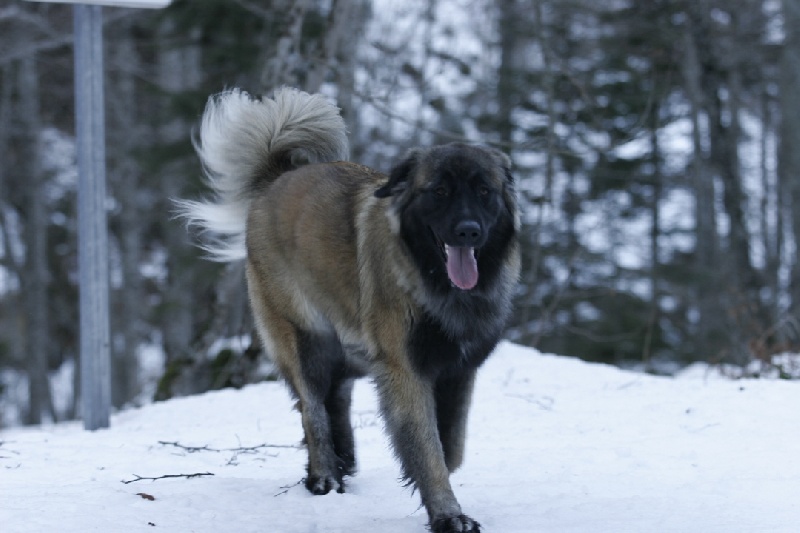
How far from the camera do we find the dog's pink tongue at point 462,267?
4004 mm

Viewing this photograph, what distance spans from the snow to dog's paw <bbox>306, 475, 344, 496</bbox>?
0.18ft

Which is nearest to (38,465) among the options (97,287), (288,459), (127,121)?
(288,459)

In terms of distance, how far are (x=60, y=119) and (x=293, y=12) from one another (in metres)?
14.0

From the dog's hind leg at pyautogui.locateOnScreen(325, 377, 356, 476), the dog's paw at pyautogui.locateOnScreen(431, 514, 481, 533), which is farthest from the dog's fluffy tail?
the dog's paw at pyautogui.locateOnScreen(431, 514, 481, 533)

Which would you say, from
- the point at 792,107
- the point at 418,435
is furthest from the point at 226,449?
the point at 792,107

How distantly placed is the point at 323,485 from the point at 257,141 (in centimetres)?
208

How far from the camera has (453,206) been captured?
3.99 m

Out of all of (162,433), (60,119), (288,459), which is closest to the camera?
(288,459)

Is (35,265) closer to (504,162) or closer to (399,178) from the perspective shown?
(399,178)

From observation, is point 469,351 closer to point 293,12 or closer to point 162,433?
point 162,433

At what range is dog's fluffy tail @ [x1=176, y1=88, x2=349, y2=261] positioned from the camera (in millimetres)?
5520

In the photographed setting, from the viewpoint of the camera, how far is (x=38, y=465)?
5098mm

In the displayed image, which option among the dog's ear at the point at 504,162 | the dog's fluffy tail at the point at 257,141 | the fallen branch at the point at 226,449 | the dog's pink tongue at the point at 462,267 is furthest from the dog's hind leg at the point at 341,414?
the dog's ear at the point at 504,162

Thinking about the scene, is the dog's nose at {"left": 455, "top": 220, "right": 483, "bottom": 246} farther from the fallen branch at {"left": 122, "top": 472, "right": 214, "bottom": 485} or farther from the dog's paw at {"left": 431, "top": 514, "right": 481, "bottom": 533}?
the fallen branch at {"left": 122, "top": 472, "right": 214, "bottom": 485}
